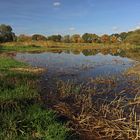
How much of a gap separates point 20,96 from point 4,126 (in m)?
4.45

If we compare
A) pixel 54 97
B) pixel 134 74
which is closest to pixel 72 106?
pixel 54 97

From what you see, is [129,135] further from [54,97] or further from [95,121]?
[54,97]

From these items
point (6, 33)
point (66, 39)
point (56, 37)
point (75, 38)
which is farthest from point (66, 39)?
point (6, 33)

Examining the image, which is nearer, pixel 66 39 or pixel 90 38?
pixel 66 39

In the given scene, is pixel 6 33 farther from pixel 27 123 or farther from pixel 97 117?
pixel 27 123

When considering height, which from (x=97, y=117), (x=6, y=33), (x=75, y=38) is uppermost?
(x=6, y=33)

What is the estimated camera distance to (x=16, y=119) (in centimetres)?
1006

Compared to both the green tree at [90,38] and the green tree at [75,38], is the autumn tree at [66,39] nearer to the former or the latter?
the green tree at [75,38]

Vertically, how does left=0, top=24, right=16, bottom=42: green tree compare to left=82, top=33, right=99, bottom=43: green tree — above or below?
above

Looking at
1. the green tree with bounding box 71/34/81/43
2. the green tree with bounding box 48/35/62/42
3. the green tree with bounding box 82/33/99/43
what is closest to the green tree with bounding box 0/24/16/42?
the green tree with bounding box 48/35/62/42

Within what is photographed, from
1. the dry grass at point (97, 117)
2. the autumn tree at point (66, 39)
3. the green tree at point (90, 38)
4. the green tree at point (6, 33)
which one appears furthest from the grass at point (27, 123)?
the green tree at point (90, 38)

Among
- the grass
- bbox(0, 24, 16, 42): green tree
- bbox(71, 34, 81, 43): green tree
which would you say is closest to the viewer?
the grass

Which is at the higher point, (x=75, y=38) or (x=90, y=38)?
(x=75, y=38)

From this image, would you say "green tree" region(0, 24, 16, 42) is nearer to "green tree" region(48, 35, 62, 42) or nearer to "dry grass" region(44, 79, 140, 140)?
"green tree" region(48, 35, 62, 42)
